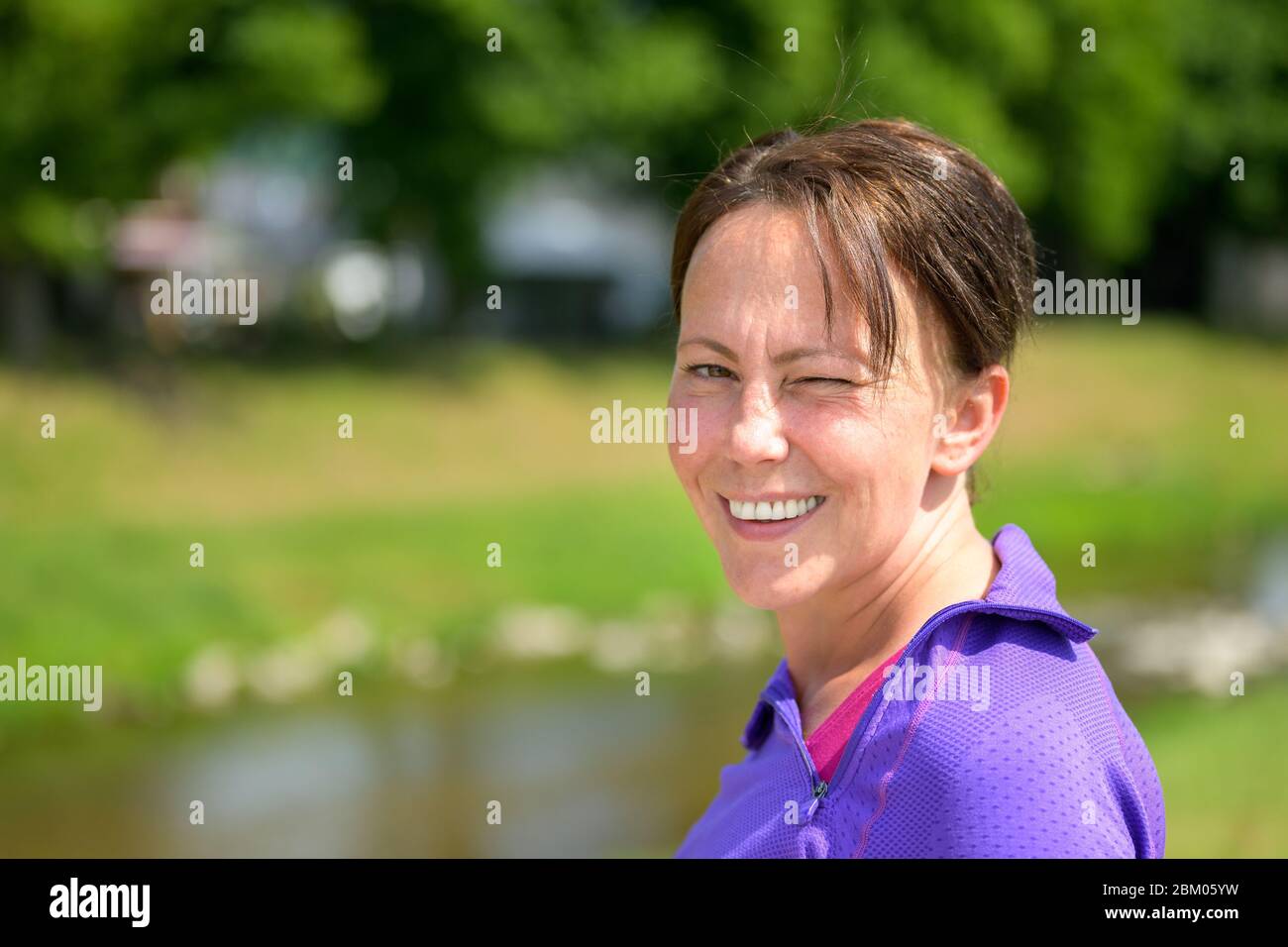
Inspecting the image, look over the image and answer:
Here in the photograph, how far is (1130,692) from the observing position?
13.3 meters

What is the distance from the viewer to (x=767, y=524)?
6.49 ft

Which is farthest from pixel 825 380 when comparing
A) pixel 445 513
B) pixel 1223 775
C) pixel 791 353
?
pixel 445 513

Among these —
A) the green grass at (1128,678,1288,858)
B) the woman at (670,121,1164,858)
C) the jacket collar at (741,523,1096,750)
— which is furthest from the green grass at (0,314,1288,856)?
the woman at (670,121,1164,858)

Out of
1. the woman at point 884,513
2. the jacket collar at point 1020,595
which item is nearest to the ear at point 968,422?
the woman at point 884,513

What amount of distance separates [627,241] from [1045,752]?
3474cm

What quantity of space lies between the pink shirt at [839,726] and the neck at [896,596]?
0.06 meters

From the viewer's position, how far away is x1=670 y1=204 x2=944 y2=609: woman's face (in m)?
1.87

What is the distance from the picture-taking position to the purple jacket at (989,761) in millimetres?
1574

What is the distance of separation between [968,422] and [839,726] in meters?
0.50

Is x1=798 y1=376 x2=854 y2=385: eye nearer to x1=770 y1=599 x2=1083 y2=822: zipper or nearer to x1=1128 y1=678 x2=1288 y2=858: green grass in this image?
x1=770 y1=599 x2=1083 y2=822: zipper

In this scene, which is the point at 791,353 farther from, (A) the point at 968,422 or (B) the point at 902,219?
(A) the point at 968,422

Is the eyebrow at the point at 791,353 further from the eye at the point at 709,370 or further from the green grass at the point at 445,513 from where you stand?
the green grass at the point at 445,513

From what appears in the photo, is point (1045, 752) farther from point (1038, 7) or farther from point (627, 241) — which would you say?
point (627, 241)

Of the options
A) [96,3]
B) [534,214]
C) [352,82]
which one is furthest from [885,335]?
[534,214]
